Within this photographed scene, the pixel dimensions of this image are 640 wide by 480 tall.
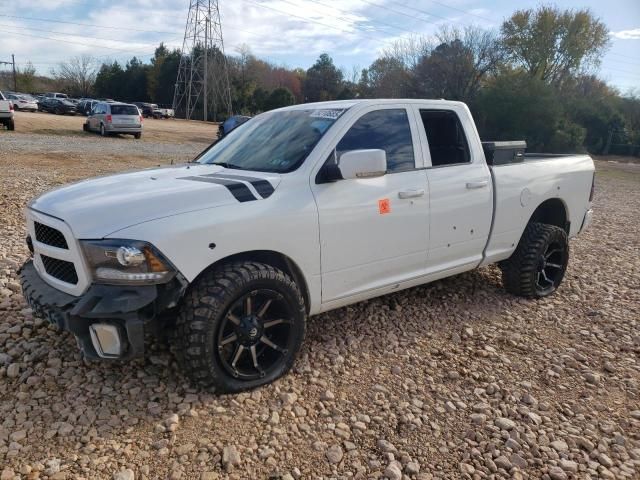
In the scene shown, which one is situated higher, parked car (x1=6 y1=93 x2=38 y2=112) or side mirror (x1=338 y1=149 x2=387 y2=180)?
parked car (x1=6 y1=93 x2=38 y2=112)

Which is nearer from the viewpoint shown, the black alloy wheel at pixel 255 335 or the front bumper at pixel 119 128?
the black alloy wheel at pixel 255 335

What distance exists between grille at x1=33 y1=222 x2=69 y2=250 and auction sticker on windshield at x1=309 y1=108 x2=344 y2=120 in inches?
78.2

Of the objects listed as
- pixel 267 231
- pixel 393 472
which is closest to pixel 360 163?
pixel 267 231

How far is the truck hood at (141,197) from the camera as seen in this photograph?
109 inches

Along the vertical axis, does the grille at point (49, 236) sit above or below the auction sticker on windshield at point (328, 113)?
below

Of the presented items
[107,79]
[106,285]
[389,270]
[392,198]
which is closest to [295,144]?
[392,198]

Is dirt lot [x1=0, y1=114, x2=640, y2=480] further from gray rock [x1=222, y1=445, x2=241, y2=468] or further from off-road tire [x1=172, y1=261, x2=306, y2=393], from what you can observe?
off-road tire [x1=172, y1=261, x2=306, y2=393]

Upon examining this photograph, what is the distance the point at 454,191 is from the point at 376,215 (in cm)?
92

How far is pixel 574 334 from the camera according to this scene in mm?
4328

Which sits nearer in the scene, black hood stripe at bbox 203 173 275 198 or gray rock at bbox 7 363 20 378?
black hood stripe at bbox 203 173 275 198

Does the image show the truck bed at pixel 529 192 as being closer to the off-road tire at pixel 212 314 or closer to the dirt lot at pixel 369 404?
the dirt lot at pixel 369 404

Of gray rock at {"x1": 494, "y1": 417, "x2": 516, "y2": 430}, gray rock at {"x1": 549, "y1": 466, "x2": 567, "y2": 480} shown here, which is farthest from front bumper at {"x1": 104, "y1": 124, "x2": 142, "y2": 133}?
gray rock at {"x1": 549, "y1": 466, "x2": 567, "y2": 480}

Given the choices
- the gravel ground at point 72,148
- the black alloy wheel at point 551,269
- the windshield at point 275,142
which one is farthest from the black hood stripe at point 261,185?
the gravel ground at point 72,148

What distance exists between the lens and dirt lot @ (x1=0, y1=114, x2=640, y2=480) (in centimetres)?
261
